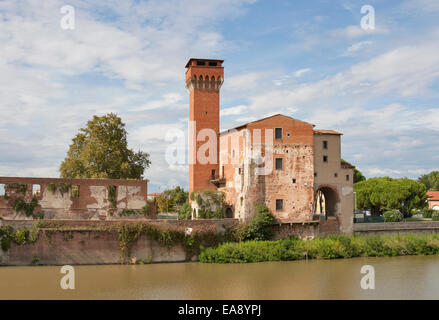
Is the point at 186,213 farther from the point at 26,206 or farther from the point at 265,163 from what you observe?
the point at 26,206

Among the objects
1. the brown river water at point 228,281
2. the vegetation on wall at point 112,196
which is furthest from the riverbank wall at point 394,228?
the vegetation on wall at point 112,196

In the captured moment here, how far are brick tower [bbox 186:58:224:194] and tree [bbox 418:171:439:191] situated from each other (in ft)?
231

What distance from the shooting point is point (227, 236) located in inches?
1165

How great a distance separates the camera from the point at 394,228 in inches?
1366

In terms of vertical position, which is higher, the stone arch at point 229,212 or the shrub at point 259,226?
the stone arch at point 229,212

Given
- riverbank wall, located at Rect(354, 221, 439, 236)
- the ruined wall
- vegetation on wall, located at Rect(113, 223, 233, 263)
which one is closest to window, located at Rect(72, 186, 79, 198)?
the ruined wall

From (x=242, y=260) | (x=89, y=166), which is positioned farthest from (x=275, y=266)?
(x=89, y=166)

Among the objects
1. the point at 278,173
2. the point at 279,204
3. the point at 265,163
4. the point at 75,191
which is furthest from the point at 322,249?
the point at 75,191

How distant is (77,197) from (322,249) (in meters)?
15.7

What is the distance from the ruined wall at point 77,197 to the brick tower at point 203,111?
5943mm

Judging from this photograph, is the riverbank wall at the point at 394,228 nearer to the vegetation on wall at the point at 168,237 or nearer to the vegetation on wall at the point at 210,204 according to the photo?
the vegetation on wall at the point at 210,204

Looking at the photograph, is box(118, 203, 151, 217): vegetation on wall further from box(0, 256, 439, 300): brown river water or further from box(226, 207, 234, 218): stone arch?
box(226, 207, 234, 218): stone arch

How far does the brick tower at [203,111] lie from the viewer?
1420 inches
